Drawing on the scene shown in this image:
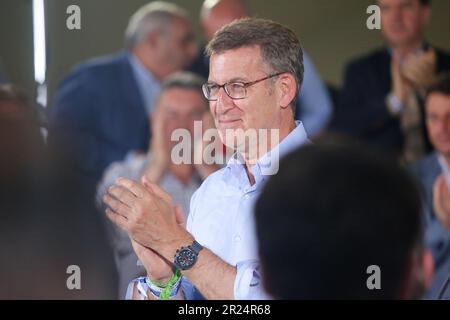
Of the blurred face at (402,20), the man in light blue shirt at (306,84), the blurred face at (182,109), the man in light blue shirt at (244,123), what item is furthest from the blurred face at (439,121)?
the man in light blue shirt at (244,123)

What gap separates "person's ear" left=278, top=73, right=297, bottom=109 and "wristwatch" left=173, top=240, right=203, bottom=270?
38 centimetres

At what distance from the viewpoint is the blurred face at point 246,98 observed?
1.80 meters

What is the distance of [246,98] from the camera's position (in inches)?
71.1

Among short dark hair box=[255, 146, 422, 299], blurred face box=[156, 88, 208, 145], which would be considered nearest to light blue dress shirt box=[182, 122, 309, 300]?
short dark hair box=[255, 146, 422, 299]

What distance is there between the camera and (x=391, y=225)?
1.00 m

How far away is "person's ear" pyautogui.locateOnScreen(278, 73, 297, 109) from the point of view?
5.91ft

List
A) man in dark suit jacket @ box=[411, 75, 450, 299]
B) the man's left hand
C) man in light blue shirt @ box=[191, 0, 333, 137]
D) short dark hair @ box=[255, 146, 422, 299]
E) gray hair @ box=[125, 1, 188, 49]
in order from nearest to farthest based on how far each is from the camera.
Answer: short dark hair @ box=[255, 146, 422, 299] < the man's left hand < man in dark suit jacket @ box=[411, 75, 450, 299] < man in light blue shirt @ box=[191, 0, 333, 137] < gray hair @ box=[125, 1, 188, 49]

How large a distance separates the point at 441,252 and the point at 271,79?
1306 mm

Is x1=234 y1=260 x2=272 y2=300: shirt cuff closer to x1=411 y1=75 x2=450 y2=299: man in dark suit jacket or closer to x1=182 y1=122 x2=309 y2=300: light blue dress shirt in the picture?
x1=182 y1=122 x2=309 y2=300: light blue dress shirt

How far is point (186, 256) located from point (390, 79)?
1780 millimetres

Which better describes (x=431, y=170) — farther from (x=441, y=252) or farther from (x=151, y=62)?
(x=151, y=62)

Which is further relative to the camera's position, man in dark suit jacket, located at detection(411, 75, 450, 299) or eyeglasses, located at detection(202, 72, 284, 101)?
man in dark suit jacket, located at detection(411, 75, 450, 299)
